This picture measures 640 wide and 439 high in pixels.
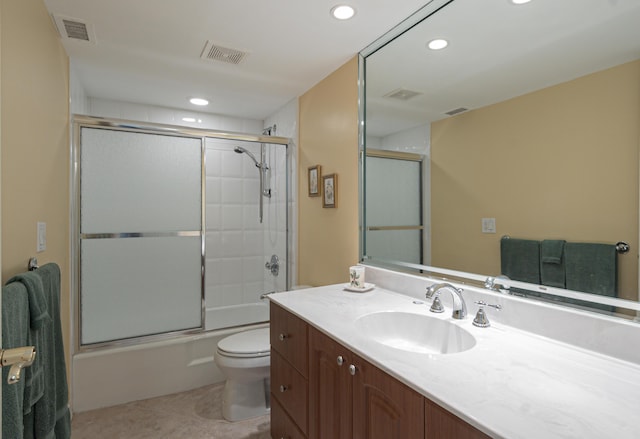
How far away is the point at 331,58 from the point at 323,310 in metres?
1.55

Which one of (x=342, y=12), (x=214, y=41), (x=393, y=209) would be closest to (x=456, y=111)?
(x=393, y=209)

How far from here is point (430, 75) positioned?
1.68 m

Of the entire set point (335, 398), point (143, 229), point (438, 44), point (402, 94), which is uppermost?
point (438, 44)

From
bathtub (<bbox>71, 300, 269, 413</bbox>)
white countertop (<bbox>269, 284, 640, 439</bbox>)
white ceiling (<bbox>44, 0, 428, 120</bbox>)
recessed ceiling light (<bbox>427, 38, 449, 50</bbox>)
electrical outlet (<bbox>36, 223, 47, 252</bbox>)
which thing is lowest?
bathtub (<bbox>71, 300, 269, 413</bbox>)

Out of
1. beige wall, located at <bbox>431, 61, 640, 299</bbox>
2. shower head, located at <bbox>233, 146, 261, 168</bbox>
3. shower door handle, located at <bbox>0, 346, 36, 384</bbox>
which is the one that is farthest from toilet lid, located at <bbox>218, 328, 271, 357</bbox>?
shower head, located at <bbox>233, 146, 261, 168</bbox>

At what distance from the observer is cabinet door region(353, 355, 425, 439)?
2.91ft

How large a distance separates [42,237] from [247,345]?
1219 millimetres

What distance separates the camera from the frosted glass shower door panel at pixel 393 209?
1.78 meters

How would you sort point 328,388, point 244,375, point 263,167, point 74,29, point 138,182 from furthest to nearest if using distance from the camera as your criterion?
point 263,167 < point 138,182 < point 244,375 < point 74,29 < point 328,388

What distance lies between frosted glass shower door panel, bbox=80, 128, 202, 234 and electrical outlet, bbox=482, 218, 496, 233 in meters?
2.03

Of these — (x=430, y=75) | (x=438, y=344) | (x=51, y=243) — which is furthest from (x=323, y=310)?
(x=51, y=243)

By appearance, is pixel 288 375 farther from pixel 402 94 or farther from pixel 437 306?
pixel 402 94

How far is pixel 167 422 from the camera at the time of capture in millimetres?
2074

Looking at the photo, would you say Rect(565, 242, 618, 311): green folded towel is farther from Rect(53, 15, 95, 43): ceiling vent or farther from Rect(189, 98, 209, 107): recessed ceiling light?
Rect(189, 98, 209, 107): recessed ceiling light
